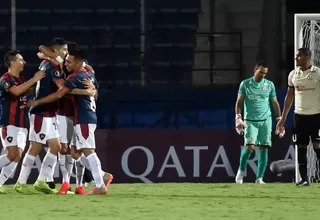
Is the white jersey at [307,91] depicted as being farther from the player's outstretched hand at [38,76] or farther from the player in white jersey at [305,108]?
the player's outstretched hand at [38,76]

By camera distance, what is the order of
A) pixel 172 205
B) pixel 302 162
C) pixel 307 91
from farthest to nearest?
pixel 307 91, pixel 302 162, pixel 172 205

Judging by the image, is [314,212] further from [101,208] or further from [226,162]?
[226,162]

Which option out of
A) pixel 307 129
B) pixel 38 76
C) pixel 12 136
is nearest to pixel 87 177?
pixel 12 136

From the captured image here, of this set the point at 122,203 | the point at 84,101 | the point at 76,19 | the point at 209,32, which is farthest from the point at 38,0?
the point at 122,203

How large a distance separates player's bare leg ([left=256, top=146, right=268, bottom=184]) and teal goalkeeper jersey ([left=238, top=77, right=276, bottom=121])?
1.56 ft

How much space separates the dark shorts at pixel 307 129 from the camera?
14.7 meters

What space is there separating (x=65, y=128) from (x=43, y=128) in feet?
1.48

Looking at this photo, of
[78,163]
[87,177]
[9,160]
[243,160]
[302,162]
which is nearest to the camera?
[9,160]

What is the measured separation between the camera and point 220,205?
11.1 meters

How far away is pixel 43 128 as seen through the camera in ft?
42.1

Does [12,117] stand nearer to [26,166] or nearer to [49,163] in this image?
[26,166]

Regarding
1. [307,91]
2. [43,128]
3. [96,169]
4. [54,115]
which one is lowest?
[96,169]

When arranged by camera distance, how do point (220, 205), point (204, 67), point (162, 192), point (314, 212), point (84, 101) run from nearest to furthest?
point (314, 212), point (220, 205), point (84, 101), point (162, 192), point (204, 67)

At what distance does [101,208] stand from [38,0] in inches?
432
